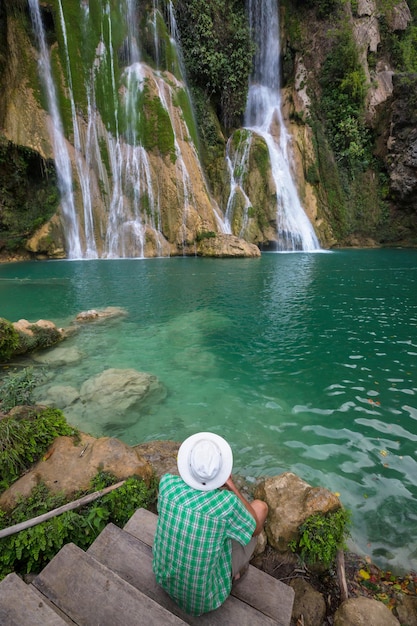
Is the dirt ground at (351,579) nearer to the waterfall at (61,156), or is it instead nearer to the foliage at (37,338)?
the foliage at (37,338)

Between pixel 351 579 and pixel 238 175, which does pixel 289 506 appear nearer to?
pixel 351 579

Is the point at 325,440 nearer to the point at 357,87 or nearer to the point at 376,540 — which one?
the point at 376,540

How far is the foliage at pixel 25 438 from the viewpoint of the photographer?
340cm

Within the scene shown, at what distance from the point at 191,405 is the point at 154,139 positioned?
26.4 metres

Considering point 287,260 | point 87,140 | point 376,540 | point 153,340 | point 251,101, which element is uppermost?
point 251,101

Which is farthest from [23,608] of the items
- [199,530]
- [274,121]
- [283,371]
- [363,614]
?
[274,121]

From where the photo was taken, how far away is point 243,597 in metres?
2.22

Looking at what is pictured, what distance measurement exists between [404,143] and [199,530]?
38362mm

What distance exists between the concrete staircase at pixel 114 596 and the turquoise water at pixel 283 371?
163 centimetres

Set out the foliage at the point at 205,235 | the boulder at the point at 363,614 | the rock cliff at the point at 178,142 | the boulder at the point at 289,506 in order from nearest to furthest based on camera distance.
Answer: the boulder at the point at 363,614
the boulder at the point at 289,506
the rock cliff at the point at 178,142
the foliage at the point at 205,235

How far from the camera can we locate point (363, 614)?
2.29 m

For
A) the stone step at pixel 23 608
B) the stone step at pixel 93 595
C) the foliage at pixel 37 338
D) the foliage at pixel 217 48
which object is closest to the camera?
the stone step at pixel 23 608

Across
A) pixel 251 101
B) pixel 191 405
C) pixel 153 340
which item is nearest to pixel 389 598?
pixel 191 405

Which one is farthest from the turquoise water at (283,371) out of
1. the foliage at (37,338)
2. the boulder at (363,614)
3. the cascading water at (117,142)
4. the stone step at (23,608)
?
the cascading water at (117,142)
